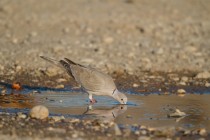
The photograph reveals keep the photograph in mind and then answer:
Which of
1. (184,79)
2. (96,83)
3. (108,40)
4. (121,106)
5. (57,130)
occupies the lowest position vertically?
(57,130)

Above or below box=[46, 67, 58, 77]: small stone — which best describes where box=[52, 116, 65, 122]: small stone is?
below

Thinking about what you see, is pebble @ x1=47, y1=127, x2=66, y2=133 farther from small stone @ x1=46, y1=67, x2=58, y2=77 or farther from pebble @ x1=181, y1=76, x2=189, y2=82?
pebble @ x1=181, y1=76, x2=189, y2=82

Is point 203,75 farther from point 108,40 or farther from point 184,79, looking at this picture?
point 108,40

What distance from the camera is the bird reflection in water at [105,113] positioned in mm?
10781

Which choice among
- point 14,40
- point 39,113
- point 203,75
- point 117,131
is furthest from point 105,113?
point 14,40

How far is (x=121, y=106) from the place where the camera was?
1188cm

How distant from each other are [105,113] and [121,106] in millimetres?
711

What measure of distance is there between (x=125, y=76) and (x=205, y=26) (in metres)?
7.36

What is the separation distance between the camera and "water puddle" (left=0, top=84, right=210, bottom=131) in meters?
10.7

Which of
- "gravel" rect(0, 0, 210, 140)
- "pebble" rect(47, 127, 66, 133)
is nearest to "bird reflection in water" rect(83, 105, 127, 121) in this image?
"gravel" rect(0, 0, 210, 140)

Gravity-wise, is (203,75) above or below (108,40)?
below

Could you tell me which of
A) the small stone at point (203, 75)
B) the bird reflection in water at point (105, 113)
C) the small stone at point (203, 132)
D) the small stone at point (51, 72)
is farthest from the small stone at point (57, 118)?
the small stone at point (203, 75)

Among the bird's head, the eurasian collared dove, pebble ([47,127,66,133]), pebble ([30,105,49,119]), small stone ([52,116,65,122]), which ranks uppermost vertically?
the eurasian collared dove

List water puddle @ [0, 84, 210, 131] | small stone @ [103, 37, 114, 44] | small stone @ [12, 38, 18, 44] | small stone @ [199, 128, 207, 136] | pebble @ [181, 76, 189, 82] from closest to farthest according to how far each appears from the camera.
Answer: small stone @ [199, 128, 207, 136] → water puddle @ [0, 84, 210, 131] → pebble @ [181, 76, 189, 82] → small stone @ [12, 38, 18, 44] → small stone @ [103, 37, 114, 44]
